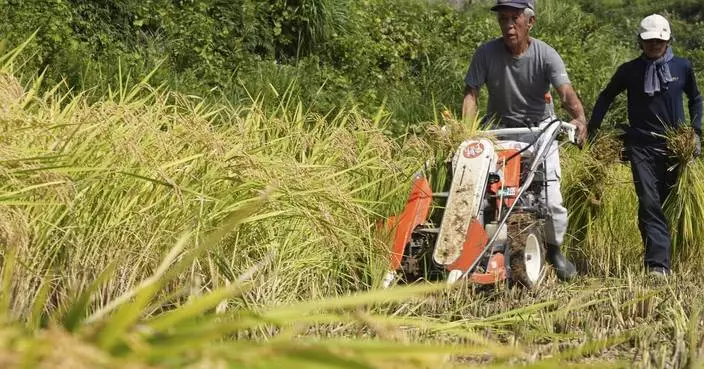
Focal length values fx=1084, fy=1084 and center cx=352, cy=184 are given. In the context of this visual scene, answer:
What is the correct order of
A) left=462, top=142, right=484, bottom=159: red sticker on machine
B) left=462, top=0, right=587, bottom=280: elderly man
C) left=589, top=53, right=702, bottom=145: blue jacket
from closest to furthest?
left=462, top=142, right=484, bottom=159: red sticker on machine
left=462, top=0, right=587, bottom=280: elderly man
left=589, top=53, right=702, bottom=145: blue jacket

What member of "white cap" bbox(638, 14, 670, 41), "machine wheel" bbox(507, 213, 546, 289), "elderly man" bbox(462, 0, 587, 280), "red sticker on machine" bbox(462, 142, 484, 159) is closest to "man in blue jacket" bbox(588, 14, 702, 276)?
"white cap" bbox(638, 14, 670, 41)

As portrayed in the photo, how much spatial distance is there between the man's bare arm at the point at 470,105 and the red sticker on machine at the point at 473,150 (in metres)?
0.34

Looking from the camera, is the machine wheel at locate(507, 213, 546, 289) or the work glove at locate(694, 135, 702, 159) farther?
the work glove at locate(694, 135, 702, 159)

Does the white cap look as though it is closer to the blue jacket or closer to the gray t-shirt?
the blue jacket

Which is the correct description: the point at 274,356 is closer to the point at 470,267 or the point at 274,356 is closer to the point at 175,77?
the point at 470,267

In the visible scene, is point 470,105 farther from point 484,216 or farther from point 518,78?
point 484,216

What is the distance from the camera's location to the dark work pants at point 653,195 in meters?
6.16

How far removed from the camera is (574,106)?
19.2 ft

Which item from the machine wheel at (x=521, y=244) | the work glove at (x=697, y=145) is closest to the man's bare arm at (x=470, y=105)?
the machine wheel at (x=521, y=244)

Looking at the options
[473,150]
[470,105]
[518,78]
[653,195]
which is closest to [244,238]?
[473,150]

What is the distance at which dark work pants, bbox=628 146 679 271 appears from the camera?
20.2ft

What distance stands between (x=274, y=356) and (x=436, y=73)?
9.75 metres

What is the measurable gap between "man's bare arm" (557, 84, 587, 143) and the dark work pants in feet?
2.08

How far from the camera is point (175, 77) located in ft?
26.9
